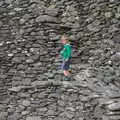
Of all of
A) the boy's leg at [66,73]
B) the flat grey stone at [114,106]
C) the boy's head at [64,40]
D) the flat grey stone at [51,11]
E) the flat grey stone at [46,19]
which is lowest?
the flat grey stone at [114,106]

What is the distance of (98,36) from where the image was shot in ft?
32.2

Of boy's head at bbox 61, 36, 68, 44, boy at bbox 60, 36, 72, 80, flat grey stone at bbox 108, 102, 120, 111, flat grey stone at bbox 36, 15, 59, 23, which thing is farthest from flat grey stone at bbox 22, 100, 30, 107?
flat grey stone at bbox 36, 15, 59, 23

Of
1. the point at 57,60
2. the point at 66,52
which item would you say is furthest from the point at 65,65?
the point at 57,60

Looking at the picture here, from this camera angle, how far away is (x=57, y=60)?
9.80 meters

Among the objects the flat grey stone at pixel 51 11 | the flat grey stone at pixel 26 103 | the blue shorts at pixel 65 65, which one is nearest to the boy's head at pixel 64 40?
the blue shorts at pixel 65 65

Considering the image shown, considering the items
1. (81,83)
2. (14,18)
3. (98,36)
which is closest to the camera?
(81,83)

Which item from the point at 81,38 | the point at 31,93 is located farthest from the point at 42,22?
the point at 31,93

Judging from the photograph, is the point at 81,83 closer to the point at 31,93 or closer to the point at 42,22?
the point at 31,93

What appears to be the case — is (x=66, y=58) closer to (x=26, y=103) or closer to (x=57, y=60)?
(x=57, y=60)

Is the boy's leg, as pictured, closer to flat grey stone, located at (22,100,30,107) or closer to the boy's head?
the boy's head

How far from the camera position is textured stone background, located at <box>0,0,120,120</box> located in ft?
27.6

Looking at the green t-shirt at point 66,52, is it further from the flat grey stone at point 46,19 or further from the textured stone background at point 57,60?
the flat grey stone at point 46,19

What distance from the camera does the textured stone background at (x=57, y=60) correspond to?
8.41 m

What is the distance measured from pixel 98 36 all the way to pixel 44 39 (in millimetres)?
1504
